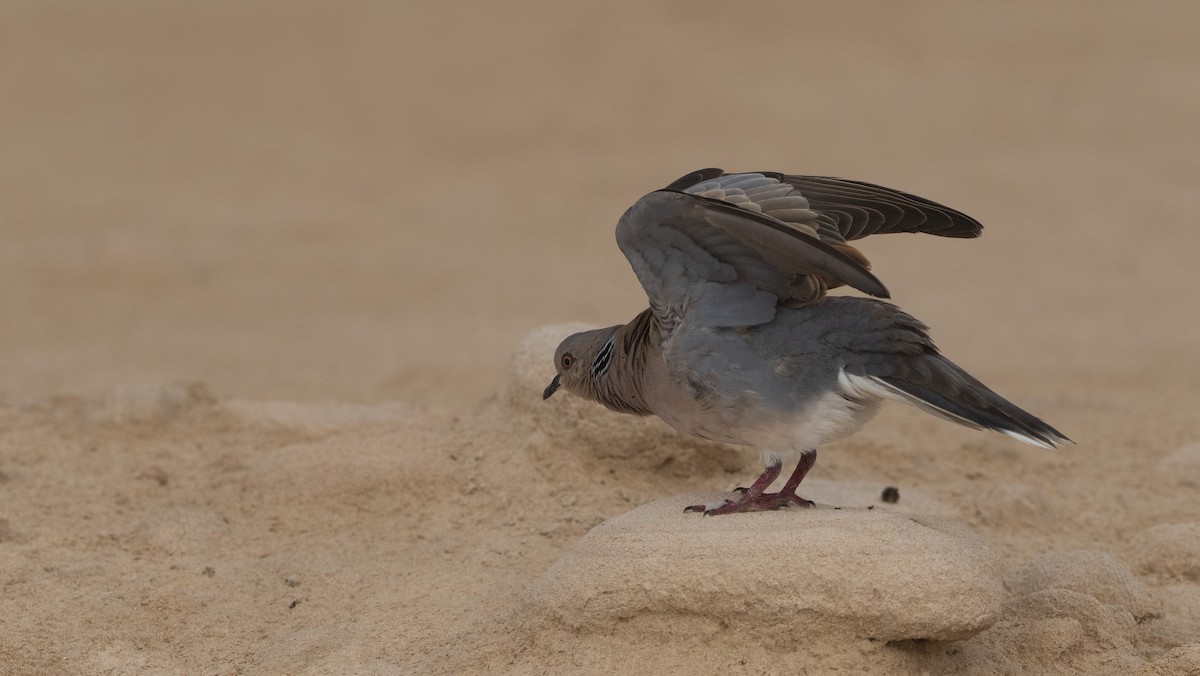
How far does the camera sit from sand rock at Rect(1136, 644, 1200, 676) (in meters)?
4.20

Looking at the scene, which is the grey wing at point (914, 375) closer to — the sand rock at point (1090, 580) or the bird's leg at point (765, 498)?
the bird's leg at point (765, 498)

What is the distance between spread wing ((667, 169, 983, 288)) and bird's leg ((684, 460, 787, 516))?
668 millimetres

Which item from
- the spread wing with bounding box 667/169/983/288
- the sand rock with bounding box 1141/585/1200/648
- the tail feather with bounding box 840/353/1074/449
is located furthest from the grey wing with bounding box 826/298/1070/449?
the sand rock with bounding box 1141/585/1200/648

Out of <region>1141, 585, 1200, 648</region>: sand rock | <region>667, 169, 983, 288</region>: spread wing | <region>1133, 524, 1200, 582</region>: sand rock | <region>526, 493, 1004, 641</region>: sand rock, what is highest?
<region>667, 169, 983, 288</region>: spread wing

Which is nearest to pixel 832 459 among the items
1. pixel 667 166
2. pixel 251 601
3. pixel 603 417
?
pixel 603 417

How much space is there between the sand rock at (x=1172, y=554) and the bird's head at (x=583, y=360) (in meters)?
2.45

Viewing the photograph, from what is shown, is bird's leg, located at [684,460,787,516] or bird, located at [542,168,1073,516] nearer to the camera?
bird, located at [542,168,1073,516]

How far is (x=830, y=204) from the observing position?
191 inches

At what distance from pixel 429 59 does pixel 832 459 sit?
35.4 ft

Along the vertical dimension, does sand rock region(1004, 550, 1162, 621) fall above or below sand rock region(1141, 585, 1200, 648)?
above

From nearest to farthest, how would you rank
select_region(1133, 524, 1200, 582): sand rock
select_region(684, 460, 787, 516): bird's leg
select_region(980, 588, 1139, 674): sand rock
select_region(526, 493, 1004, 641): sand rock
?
select_region(526, 493, 1004, 641): sand rock < select_region(980, 588, 1139, 674): sand rock < select_region(684, 460, 787, 516): bird's leg < select_region(1133, 524, 1200, 582): sand rock

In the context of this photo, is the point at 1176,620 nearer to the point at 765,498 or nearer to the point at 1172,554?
the point at 1172,554

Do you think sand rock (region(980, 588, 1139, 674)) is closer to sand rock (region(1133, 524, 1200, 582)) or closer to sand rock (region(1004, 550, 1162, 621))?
sand rock (region(1004, 550, 1162, 621))

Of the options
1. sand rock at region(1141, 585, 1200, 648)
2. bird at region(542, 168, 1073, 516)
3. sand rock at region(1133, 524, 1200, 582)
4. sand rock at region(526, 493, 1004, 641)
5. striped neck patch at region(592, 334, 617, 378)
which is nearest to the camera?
sand rock at region(526, 493, 1004, 641)
